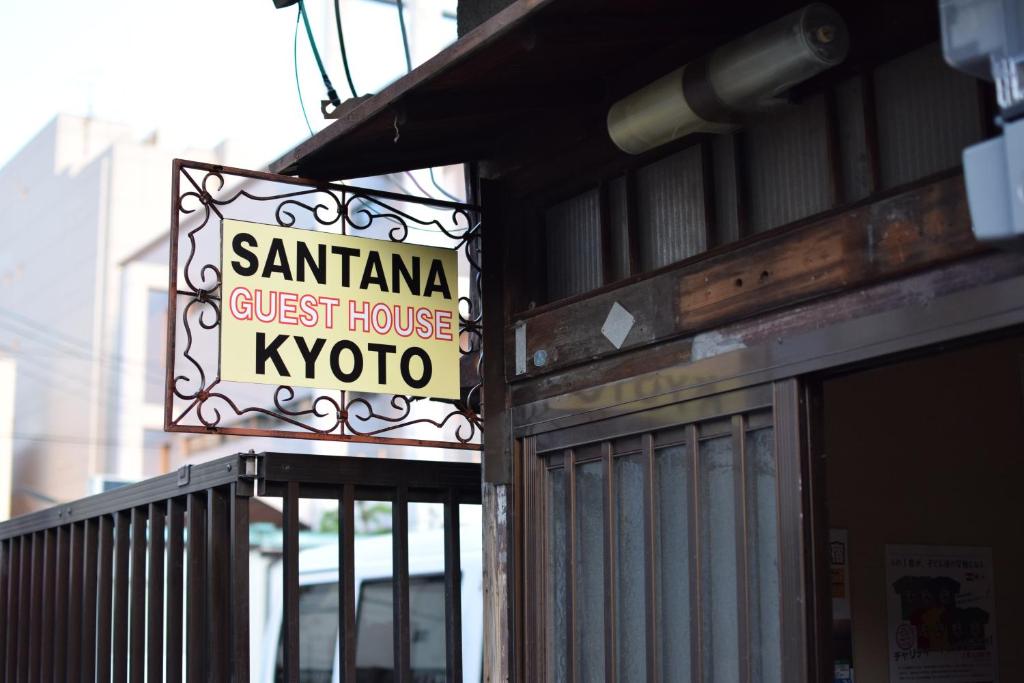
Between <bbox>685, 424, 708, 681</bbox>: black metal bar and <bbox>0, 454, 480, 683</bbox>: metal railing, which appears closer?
<bbox>685, 424, 708, 681</bbox>: black metal bar

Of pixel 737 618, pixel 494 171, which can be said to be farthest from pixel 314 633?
pixel 737 618

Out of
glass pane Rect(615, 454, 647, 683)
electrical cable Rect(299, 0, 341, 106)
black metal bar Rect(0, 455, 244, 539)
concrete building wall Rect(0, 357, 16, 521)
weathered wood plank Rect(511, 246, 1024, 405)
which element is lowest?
glass pane Rect(615, 454, 647, 683)

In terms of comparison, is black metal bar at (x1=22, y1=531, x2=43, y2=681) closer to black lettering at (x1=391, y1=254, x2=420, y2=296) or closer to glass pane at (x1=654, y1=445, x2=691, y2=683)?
black lettering at (x1=391, y1=254, x2=420, y2=296)

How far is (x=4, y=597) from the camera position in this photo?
6.43 meters

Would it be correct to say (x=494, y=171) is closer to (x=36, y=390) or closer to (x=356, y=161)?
(x=356, y=161)

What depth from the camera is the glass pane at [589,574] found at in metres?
3.88

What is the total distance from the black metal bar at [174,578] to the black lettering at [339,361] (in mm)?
1041

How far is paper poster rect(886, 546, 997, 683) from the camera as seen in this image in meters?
4.41

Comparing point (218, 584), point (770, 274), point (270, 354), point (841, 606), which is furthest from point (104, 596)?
point (770, 274)

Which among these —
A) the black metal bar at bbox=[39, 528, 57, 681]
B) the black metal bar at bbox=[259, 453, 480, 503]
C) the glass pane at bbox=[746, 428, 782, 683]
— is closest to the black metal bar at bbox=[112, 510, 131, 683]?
the black metal bar at bbox=[39, 528, 57, 681]

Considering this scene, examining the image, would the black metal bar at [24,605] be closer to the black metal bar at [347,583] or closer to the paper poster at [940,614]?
the black metal bar at [347,583]

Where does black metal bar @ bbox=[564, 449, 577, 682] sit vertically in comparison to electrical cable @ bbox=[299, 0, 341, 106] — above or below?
below

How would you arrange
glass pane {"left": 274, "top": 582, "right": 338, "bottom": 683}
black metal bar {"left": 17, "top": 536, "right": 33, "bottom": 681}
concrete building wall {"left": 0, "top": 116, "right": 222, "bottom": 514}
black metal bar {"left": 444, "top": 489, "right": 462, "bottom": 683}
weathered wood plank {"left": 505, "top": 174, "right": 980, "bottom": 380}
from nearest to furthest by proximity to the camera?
1. weathered wood plank {"left": 505, "top": 174, "right": 980, "bottom": 380}
2. black metal bar {"left": 444, "top": 489, "right": 462, "bottom": 683}
3. black metal bar {"left": 17, "top": 536, "right": 33, "bottom": 681}
4. glass pane {"left": 274, "top": 582, "right": 338, "bottom": 683}
5. concrete building wall {"left": 0, "top": 116, "right": 222, "bottom": 514}

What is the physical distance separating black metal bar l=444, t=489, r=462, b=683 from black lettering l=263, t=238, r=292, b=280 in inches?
43.1
